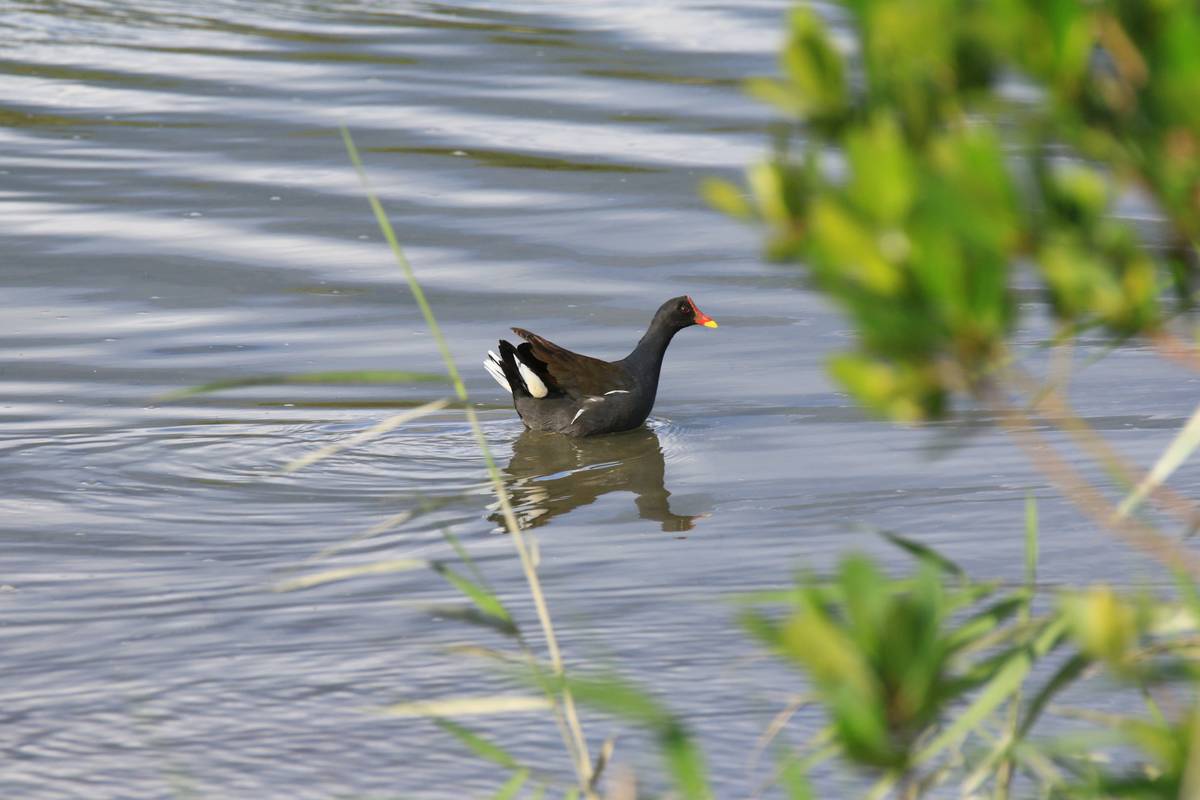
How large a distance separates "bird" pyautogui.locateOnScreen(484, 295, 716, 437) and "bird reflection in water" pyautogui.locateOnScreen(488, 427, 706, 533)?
79 mm

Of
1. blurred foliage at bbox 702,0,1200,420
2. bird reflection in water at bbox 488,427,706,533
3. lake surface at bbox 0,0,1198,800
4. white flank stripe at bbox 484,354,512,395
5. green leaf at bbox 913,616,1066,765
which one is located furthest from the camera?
white flank stripe at bbox 484,354,512,395

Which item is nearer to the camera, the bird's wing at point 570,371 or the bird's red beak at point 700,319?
the bird's wing at point 570,371

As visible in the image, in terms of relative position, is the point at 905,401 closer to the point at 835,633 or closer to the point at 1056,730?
the point at 835,633

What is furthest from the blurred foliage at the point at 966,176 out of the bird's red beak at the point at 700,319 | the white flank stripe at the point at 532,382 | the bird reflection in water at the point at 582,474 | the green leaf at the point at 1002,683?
the bird's red beak at the point at 700,319

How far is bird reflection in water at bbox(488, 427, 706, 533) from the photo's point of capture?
21.6ft

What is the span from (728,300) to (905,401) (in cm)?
736

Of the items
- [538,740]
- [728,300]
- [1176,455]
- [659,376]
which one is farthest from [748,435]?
[1176,455]

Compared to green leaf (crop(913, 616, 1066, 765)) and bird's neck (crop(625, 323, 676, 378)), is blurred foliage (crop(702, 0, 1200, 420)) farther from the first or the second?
bird's neck (crop(625, 323, 676, 378))

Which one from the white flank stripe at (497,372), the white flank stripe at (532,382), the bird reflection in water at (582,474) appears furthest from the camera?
the white flank stripe at (497,372)

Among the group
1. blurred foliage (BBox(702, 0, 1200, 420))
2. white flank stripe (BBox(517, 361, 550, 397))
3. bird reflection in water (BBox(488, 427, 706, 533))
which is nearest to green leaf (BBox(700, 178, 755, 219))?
blurred foliage (BBox(702, 0, 1200, 420))

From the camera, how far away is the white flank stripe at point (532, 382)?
24.8 feet

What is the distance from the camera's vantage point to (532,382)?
755 centimetres

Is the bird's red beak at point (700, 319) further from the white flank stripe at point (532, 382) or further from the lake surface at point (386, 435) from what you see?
the white flank stripe at point (532, 382)

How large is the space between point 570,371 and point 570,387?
0.07 m
